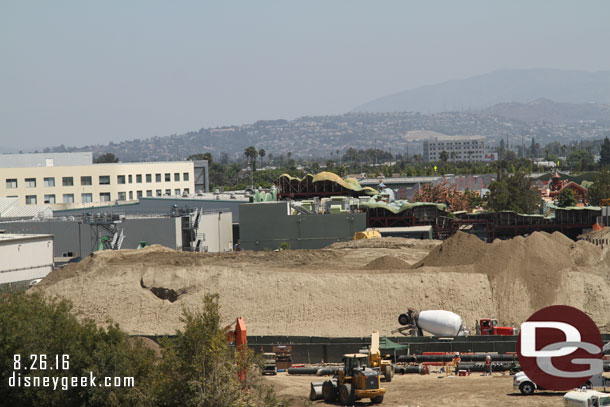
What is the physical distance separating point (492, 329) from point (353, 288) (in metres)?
8.70

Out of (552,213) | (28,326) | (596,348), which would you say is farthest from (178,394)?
(552,213)

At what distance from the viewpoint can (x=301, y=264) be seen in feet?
194

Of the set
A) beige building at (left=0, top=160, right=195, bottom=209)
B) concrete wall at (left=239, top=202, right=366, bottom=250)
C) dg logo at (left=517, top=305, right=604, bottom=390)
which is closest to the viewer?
dg logo at (left=517, top=305, right=604, bottom=390)

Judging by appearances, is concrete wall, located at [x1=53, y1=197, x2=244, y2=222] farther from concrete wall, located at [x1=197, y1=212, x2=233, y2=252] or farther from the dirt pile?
the dirt pile

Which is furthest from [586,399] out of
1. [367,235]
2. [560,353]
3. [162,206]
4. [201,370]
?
[162,206]

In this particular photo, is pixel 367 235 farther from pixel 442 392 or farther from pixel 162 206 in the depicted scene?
pixel 442 392

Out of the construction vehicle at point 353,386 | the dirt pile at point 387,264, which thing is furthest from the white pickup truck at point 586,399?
the dirt pile at point 387,264

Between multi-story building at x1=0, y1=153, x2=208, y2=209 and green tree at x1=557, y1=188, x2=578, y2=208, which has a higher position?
multi-story building at x1=0, y1=153, x2=208, y2=209

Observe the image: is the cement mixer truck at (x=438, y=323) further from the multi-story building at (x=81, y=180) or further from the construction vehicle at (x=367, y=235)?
the multi-story building at (x=81, y=180)

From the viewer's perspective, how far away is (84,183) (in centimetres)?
11562

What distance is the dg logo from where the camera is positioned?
1261 inches

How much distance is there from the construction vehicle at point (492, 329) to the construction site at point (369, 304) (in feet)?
0.21

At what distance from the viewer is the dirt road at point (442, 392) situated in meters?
33.7

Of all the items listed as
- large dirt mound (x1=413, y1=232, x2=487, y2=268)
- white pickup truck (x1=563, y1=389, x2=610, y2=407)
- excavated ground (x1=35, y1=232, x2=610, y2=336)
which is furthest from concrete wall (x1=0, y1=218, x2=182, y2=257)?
white pickup truck (x1=563, y1=389, x2=610, y2=407)
